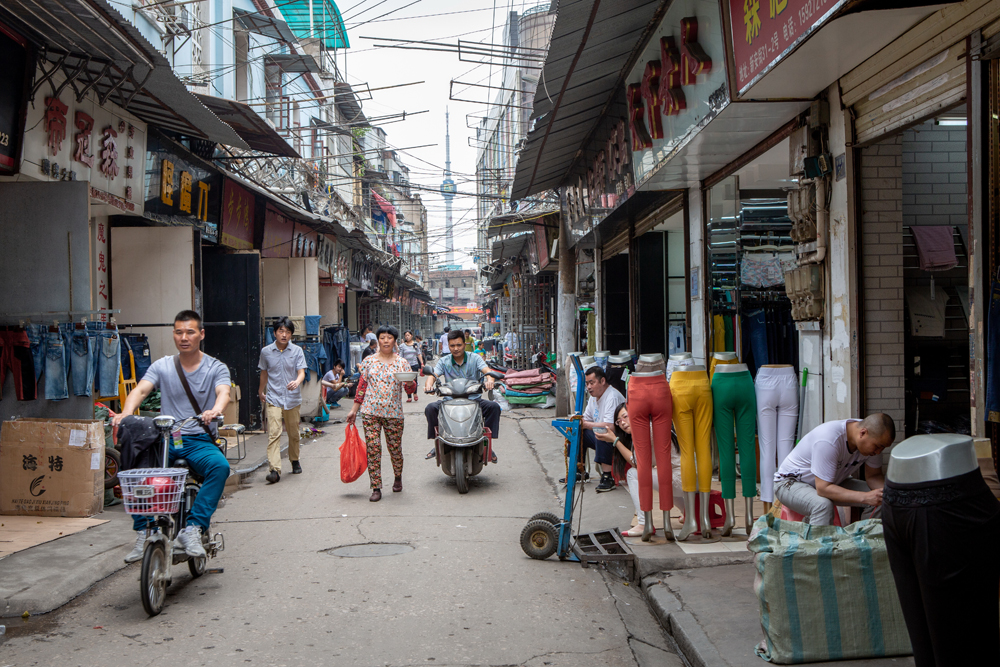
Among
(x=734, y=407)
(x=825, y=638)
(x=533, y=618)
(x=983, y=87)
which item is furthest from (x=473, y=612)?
(x=983, y=87)

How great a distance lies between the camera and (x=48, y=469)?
264 inches

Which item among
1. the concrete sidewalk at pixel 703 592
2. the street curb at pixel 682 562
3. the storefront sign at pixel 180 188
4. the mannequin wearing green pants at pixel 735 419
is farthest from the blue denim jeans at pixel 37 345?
the mannequin wearing green pants at pixel 735 419

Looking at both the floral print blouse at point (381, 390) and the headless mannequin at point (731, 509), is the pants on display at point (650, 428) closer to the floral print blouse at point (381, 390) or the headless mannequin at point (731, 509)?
the headless mannequin at point (731, 509)

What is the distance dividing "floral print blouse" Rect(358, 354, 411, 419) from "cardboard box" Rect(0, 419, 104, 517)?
252 cm

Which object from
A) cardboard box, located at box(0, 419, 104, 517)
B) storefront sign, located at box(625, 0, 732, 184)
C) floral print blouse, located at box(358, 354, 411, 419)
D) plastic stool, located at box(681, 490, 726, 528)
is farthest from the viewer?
floral print blouse, located at box(358, 354, 411, 419)

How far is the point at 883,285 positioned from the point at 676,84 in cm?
267

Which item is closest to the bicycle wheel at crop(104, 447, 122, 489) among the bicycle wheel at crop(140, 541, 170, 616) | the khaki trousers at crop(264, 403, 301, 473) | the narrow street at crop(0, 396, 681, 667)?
the narrow street at crop(0, 396, 681, 667)

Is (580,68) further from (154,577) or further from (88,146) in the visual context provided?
(154,577)

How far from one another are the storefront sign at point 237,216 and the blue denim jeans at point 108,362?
5.51m

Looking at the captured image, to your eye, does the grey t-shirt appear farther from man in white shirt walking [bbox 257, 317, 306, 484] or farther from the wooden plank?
the wooden plank

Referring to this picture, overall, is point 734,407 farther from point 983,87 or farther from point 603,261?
point 603,261

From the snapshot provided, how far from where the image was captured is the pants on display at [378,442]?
7.96 meters

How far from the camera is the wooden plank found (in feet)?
13.2

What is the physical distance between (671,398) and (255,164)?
1267 cm
